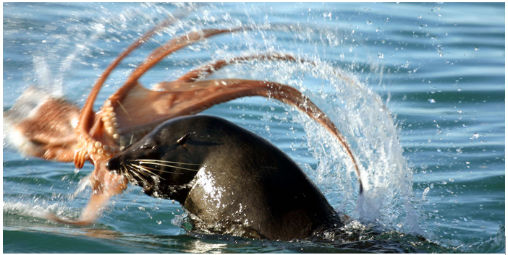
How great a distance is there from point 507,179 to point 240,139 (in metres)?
2.56

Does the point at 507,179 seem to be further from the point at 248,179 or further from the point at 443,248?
the point at 248,179

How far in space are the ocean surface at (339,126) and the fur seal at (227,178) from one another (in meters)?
0.12

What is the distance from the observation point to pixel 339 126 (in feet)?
17.3

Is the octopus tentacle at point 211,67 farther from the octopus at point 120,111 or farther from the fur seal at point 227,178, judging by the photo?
the fur seal at point 227,178

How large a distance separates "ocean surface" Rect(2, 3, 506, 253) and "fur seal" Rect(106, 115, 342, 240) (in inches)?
4.7

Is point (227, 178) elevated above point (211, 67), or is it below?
below

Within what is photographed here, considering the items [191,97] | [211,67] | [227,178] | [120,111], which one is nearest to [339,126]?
[211,67]

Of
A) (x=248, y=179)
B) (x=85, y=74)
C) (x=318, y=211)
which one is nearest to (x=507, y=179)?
(x=318, y=211)

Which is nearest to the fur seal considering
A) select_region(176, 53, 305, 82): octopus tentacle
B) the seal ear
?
the seal ear

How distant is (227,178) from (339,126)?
1720mm

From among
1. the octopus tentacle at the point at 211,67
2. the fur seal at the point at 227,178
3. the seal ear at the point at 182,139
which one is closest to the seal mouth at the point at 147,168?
Result: the fur seal at the point at 227,178

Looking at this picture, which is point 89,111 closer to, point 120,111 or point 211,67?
point 120,111

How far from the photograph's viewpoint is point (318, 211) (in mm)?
3859

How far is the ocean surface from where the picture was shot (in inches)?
164
